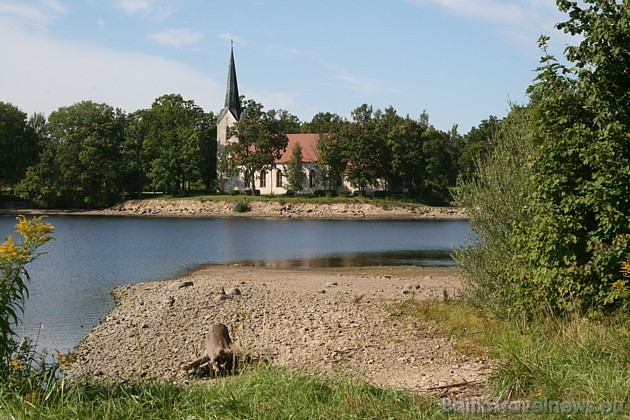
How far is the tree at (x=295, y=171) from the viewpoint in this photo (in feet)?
264

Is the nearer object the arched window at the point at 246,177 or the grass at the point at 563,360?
the grass at the point at 563,360

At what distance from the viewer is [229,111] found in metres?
86.5

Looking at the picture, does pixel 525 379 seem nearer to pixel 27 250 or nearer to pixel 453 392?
pixel 453 392

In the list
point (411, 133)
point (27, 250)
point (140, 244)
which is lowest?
point (140, 244)

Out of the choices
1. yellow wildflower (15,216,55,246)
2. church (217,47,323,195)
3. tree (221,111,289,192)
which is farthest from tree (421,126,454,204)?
yellow wildflower (15,216,55,246)

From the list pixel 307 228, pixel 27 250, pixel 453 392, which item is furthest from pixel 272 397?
pixel 307 228

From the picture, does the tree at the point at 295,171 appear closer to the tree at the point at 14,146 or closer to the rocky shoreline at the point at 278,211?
the rocky shoreline at the point at 278,211

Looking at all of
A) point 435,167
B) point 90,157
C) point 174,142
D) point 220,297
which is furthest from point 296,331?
point 174,142

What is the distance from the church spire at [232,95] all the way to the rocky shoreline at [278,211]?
16338mm

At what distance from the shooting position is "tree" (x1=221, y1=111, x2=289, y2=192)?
77062 millimetres

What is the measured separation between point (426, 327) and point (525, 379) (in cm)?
618

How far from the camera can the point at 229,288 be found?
21.1 meters

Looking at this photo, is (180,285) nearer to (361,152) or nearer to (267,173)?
(361,152)

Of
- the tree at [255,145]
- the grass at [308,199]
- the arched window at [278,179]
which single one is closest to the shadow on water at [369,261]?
the grass at [308,199]
